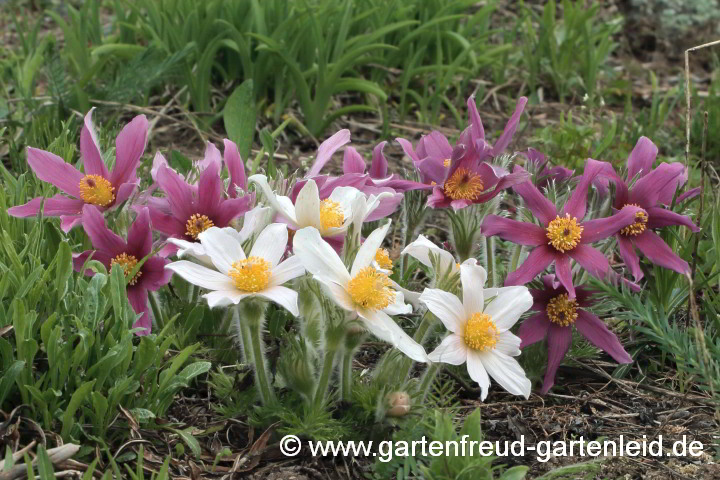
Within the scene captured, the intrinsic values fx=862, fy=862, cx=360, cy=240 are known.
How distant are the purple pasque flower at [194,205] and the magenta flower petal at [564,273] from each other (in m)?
0.66

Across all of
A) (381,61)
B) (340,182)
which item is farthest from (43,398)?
(381,61)

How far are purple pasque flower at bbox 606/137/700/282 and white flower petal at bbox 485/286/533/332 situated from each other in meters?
0.31

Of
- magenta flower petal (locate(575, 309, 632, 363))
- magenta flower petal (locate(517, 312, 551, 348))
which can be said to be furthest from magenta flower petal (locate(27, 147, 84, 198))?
magenta flower petal (locate(575, 309, 632, 363))

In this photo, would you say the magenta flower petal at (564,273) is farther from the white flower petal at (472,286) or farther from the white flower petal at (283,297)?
the white flower petal at (283,297)

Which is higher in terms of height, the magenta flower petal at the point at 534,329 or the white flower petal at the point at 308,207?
the white flower petal at the point at 308,207

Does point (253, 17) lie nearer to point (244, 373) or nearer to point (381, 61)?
point (381, 61)

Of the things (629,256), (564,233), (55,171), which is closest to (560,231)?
(564,233)

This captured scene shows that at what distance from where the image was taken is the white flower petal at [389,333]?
5.09 feet

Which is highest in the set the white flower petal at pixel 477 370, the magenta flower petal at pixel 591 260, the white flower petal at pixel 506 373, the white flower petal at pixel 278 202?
the white flower petal at pixel 278 202

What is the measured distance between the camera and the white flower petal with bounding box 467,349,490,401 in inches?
63.7

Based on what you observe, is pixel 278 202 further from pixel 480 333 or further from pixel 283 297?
pixel 480 333

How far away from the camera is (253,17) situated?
3.22 metres

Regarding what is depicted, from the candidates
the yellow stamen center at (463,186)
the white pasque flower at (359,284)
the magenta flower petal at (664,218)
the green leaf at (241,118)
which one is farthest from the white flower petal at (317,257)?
the green leaf at (241,118)

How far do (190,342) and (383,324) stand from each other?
56cm
